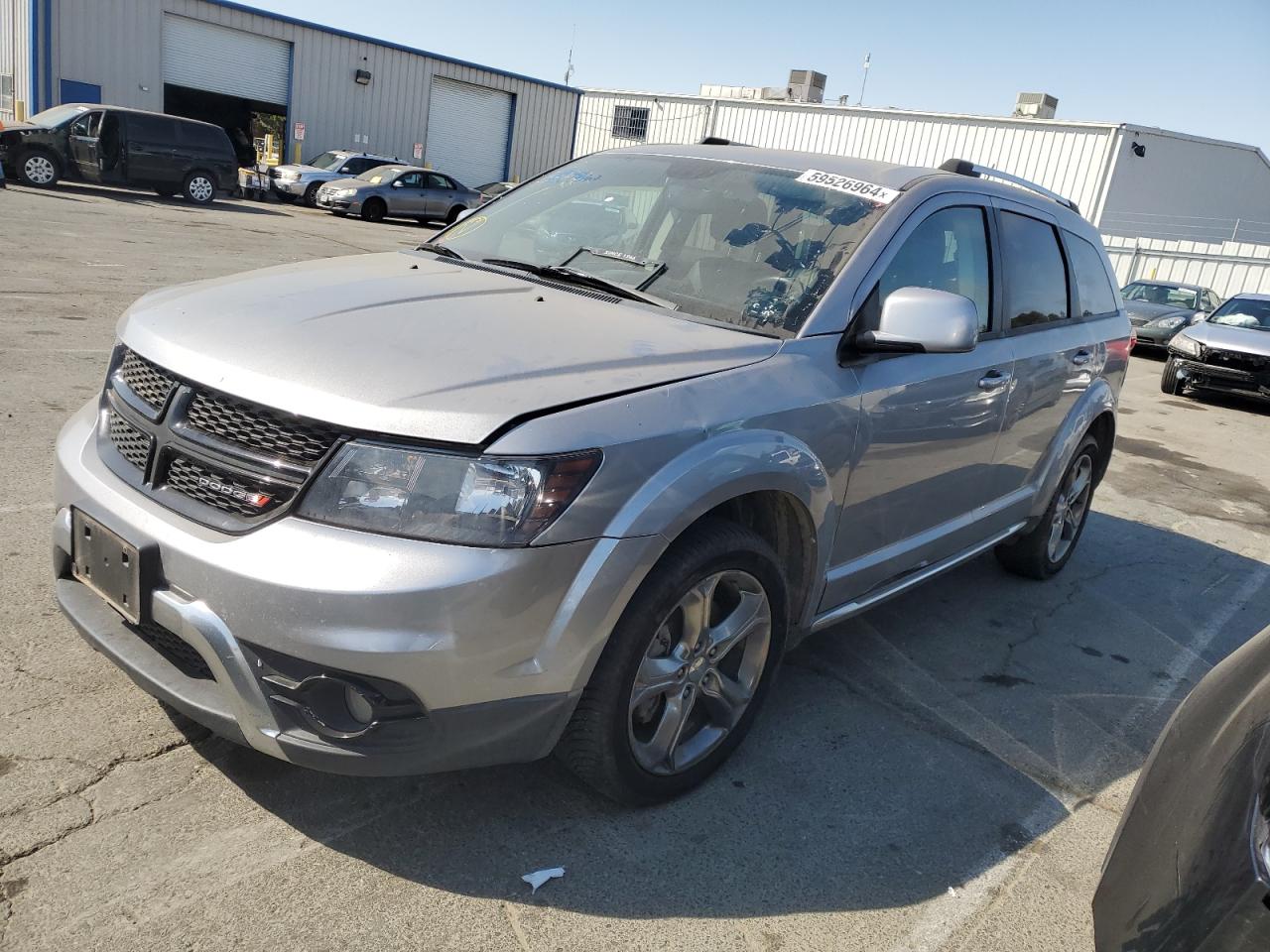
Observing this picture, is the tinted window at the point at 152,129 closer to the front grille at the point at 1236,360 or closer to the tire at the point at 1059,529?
the front grille at the point at 1236,360

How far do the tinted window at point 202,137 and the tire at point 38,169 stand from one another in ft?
8.21

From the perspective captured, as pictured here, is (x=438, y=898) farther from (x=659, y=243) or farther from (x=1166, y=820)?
(x=659, y=243)

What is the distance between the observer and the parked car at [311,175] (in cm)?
2556

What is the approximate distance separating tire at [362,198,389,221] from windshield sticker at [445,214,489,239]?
2159 centimetres

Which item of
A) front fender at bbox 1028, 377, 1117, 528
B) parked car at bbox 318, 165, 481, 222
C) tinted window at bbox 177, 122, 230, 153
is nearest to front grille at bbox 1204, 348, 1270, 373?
front fender at bbox 1028, 377, 1117, 528

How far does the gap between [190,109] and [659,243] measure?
33642 millimetres

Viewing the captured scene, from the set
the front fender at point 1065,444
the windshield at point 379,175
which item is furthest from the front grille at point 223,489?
the windshield at point 379,175

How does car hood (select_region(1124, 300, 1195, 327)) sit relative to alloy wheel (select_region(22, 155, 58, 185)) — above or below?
above

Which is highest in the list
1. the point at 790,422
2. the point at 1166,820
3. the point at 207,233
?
the point at 790,422

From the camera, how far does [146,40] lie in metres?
28.0

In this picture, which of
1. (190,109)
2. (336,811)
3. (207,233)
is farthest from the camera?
(190,109)

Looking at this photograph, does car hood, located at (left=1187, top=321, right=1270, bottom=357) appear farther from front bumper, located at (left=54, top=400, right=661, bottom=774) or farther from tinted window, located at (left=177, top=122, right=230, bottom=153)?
tinted window, located at (left=177, top=122, right=230, bottom=153)

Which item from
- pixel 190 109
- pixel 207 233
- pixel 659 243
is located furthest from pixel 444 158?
pixel 659 243

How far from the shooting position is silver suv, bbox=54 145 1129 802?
225 centimetres
